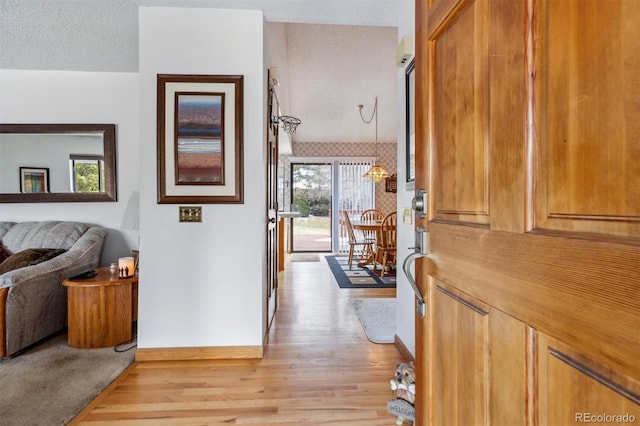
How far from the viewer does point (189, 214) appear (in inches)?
91.4

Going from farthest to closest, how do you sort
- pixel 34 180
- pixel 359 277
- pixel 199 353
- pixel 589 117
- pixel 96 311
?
pixel 359 277, pixel 34 180, pixel 96 311, pixel 199 353, pixel 589 117

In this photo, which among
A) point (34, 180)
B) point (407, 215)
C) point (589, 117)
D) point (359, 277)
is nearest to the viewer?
point (589, 117)

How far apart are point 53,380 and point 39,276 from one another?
873mm

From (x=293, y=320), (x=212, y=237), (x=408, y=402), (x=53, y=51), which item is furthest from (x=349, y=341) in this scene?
(x=53, y=51)

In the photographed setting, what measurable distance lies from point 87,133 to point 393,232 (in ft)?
13.3

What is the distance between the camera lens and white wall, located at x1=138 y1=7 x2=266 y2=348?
2.30 metres

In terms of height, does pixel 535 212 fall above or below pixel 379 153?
below

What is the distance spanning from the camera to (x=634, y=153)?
448mm

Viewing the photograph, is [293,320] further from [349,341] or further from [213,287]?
[213,287]

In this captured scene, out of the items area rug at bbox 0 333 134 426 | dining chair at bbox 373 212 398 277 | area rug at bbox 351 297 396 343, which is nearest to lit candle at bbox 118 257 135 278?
area rug at bbox 0 333 134 426

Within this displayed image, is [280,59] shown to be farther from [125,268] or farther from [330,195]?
[330,195]

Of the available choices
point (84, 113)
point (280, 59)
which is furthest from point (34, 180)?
point (280, 59)

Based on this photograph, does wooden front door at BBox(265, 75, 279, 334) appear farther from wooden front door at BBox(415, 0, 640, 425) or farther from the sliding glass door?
the sliding glass door

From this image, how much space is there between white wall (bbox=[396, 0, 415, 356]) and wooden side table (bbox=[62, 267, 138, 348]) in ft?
6.77
